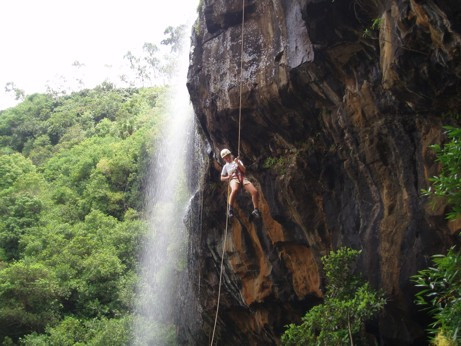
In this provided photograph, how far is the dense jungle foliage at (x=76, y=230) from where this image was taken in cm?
1888

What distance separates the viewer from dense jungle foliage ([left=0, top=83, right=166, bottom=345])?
18875mm

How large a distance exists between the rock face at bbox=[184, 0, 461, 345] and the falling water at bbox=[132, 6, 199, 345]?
3.35 m

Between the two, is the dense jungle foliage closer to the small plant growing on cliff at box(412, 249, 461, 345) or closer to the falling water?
the falling water

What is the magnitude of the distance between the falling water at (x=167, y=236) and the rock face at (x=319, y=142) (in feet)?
11.0

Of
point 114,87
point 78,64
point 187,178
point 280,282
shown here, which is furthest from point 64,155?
point 280,282

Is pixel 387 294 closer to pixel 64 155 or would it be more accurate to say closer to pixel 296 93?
pixel 296 93

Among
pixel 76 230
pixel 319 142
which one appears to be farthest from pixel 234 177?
pixel 76 230

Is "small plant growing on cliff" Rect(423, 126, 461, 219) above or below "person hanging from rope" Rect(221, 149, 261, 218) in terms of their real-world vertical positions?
below

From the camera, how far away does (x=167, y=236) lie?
798 inches

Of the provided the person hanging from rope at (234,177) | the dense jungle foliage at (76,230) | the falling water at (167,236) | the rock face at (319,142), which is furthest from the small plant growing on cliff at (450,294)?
the dense jungle foliage at (76,230)

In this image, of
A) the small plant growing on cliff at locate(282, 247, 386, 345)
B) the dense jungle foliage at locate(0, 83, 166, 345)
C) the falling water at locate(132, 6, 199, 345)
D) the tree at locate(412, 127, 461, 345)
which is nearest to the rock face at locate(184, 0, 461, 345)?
the small plant growing on cliff at locate(282, 247, 386, 345)

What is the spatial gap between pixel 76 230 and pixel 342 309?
1879cm

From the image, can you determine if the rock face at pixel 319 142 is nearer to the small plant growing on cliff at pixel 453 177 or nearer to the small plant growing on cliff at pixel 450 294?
→ the small plant growing on cliff at pixel 453 177

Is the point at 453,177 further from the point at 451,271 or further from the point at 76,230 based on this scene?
the point at 76,230
